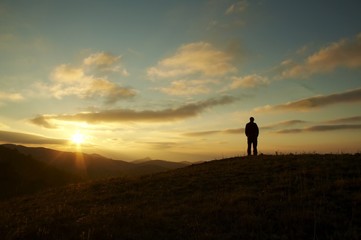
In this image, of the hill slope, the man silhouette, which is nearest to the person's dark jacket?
the man silhouette

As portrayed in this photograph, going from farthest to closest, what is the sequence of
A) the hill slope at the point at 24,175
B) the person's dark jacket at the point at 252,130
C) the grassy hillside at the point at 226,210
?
the hill slope at the point at 24,175, the person's dark jacket at the point at 252,130, the grassy hillside at the point at 226,210

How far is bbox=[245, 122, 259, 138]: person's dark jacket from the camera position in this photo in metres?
29.0

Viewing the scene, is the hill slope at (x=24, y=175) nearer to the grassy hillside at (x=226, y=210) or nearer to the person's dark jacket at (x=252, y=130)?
the person's dark jacket at (x=252, y=130)

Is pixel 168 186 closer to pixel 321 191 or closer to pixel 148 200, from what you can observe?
pixel 148 200

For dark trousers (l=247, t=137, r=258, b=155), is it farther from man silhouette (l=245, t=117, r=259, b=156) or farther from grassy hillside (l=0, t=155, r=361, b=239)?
grassy hillside (l=0, t=155, r=361, b=239)

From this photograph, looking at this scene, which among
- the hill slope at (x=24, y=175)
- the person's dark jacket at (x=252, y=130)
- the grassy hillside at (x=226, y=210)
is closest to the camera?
the grassy hillside at (x=226, y=210)

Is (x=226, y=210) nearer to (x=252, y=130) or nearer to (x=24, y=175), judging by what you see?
(x=252, y=130)

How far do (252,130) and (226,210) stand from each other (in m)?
17.4

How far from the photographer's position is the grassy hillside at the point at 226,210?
10102mm

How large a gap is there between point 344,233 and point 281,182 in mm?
7377

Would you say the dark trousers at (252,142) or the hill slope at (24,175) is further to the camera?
the hill slope at (24,175)

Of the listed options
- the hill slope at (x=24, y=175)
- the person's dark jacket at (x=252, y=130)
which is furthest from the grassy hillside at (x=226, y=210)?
the hill slope at (x=24, y=175)

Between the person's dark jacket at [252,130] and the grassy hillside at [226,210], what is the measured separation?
26.4 ft

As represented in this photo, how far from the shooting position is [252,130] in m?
29.1
